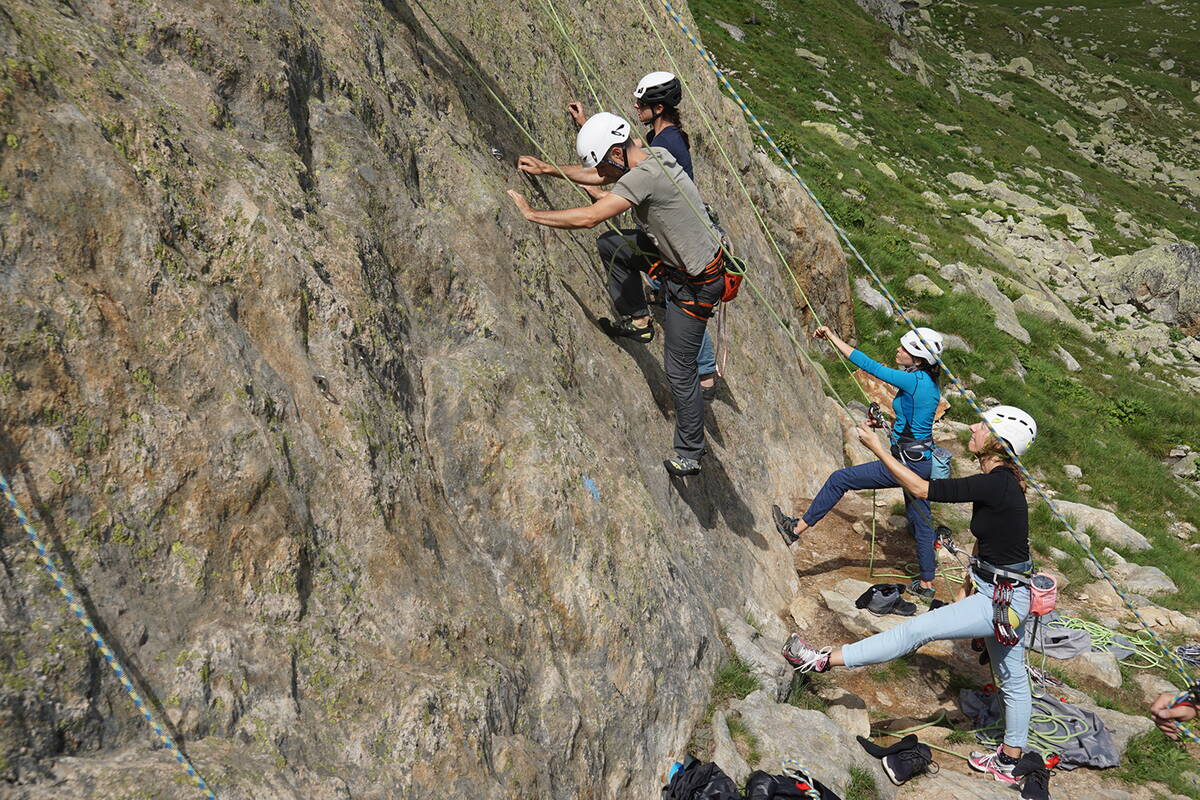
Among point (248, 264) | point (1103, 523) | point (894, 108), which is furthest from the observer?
point (894, 108)

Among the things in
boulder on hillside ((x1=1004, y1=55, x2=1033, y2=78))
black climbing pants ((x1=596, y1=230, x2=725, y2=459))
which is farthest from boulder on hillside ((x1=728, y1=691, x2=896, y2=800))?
boulder on hillside ((x1=1004, y1=55, x2=1033, y2=78))

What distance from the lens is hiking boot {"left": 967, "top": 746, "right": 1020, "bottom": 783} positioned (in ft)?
25.3

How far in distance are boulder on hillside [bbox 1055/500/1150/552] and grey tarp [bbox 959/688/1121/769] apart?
6617 mm

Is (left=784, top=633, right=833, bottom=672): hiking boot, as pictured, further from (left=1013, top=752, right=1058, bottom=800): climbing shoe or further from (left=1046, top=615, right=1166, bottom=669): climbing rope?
(left=1046, top=615, right=1166, bottom=669): climbing rope

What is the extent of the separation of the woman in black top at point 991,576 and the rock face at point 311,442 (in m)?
1.82

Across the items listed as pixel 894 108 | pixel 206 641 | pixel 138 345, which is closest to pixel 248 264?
pixel 138 345

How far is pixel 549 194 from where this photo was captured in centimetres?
909

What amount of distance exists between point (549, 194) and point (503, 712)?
5.74m

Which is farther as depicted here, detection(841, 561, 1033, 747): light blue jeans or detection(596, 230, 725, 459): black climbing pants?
detection(596, 230, 725, 459): black climbing pants

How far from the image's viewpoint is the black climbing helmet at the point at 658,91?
8.23 m

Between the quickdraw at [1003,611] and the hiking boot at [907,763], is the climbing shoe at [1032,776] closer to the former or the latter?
the hiking boot at [907,763]

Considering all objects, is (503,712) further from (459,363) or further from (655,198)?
(655,198)

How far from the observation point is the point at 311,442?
207 inches

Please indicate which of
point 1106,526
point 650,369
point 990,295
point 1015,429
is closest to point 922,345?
point 1015,429
